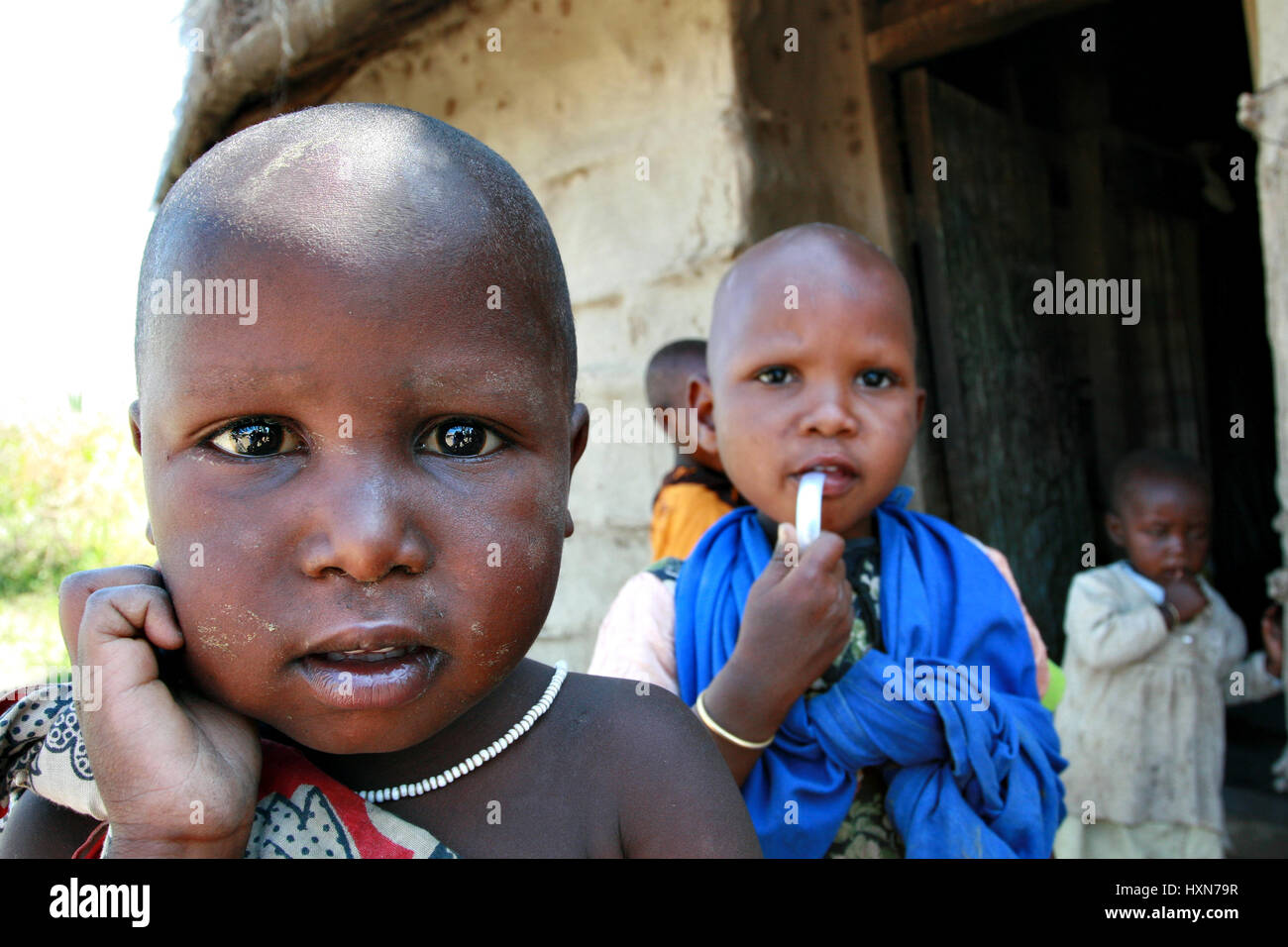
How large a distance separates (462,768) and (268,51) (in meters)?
3.03

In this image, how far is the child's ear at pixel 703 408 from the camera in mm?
1545

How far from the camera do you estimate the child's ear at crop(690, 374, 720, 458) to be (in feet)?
5.07

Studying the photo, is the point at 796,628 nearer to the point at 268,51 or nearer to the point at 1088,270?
the point at 268,51

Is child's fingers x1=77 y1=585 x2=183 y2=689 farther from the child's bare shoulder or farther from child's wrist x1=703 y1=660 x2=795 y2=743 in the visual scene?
child's wrist x1=703 y1=660 x2=795 y2=743

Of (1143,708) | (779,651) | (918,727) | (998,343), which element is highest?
(998,343)

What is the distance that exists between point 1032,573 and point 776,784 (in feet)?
7.68

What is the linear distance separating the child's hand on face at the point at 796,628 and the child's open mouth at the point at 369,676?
21.7 inches

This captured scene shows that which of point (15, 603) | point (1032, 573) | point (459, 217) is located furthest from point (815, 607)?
point (15, 603)

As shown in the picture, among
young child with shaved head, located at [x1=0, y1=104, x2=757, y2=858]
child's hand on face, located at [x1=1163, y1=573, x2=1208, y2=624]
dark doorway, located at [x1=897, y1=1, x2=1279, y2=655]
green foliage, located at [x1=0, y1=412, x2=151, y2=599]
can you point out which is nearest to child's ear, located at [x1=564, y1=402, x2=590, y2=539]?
young child with shaved head, located at [x1=0, y1=104, x2=757, y2=858]

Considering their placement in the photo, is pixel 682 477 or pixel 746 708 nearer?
pixel 746 708

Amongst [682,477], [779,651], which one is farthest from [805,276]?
[682,477]

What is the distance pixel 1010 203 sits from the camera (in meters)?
3.45

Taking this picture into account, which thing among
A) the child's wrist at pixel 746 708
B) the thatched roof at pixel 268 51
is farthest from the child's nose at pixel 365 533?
the thatched roof at pixel 268 51

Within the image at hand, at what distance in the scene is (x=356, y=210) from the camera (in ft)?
2.39
